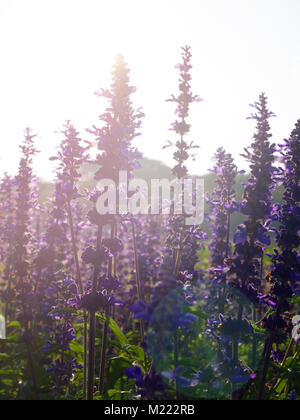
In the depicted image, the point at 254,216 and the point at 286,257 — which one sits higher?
the point at 254,216

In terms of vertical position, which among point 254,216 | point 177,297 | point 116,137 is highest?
point 116,137

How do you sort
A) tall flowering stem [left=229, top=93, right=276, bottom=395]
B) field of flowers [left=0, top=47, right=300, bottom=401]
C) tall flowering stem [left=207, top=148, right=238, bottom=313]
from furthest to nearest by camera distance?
tall flowering stem [left=207, top=148, right=238, bottom=313] < tall flowering stem [left=229, top=93, right=276, bottom=395] < field of flowers [left=0, top=47, right=300, bottom=401]

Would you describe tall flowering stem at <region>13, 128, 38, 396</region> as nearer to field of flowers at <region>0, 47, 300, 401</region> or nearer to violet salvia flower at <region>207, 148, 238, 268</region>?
field of flowers at <region>0, 47, 300, 401</region>

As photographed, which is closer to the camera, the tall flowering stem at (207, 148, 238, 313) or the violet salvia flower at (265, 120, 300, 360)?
the violet salvia flower at (265, 120, 300, 360)

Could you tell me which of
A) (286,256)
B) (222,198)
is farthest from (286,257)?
(222,198)

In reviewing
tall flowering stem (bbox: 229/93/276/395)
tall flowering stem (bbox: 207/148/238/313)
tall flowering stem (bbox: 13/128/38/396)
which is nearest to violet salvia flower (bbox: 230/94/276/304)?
tall flowering stem (bbox: 229/93/276/395)

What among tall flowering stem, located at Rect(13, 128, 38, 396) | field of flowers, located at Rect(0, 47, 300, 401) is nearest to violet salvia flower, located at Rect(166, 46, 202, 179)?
field of flowers, located at Rect(0, 47, 300, 401)

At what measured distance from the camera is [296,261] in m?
6.06

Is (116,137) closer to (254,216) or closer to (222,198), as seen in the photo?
(254,216)

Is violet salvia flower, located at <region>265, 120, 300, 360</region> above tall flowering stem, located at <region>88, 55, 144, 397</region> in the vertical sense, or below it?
below

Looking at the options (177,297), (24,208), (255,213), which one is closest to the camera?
(177,297)

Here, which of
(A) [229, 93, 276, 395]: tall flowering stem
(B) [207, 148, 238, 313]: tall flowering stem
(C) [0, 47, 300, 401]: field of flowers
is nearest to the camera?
(C) [0, 47, 300, 401]: field of flowers

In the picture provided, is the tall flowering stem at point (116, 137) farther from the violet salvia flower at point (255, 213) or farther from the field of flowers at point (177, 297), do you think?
the violet salvia flower at point (255, 213)
